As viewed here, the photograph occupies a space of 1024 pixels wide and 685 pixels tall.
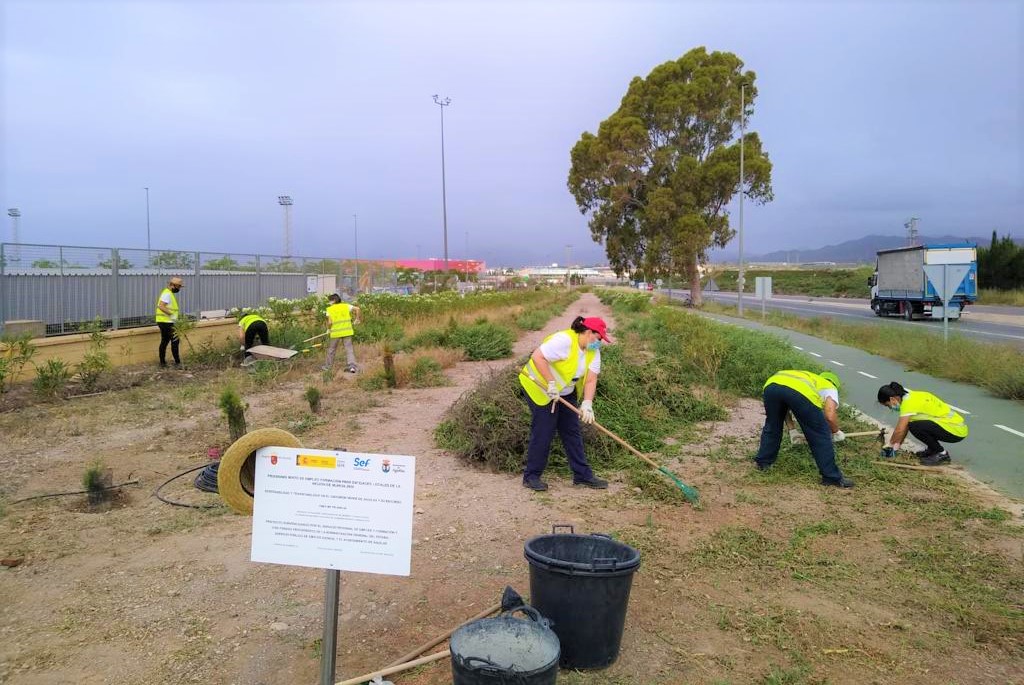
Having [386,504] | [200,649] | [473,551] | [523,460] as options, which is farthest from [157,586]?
[523,460]

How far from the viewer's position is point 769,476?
21.8ft

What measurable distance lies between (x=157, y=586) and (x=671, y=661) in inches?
117

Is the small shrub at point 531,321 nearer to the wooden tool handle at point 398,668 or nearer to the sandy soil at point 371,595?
the sandy soil at point 371,595

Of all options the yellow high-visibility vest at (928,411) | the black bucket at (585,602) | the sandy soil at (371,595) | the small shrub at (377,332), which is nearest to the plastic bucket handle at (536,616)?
the black bucket at (585,602)

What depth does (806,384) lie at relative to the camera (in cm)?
641

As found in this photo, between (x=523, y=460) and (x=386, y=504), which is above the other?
(x=386, y=504)

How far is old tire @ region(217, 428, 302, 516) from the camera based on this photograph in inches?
109

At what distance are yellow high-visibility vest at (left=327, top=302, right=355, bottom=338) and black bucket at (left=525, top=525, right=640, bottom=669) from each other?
962 cm

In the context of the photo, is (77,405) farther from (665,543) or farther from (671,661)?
(671,661)

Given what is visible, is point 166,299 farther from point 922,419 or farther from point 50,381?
point 922,419

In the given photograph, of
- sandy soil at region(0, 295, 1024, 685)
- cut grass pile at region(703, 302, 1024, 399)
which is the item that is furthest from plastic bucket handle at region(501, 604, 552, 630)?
cut grass pile at region(703, 302, 1024, 399)

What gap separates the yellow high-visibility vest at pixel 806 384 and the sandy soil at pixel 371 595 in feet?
2.68

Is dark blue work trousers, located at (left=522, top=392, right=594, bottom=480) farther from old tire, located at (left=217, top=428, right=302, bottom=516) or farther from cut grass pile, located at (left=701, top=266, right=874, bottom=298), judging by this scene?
cut grass pile, located at (left=701, top=266, right=874, bottom=298)

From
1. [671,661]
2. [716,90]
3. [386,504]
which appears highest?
[716,90]
